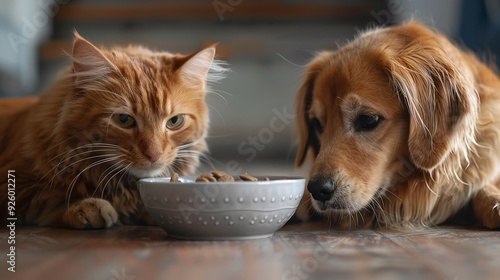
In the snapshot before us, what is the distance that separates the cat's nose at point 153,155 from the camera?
163 cm

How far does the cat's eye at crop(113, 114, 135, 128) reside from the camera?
167 centimetres

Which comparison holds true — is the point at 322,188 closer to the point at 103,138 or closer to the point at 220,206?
→ the point at 220,206

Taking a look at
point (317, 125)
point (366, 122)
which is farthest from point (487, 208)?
point (317, 125)

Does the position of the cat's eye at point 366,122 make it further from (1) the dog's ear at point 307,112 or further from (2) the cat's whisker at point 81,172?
(2) the cat's whisker at point 81,172

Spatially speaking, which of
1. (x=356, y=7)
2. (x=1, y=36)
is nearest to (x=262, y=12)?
(x=356, y=7)

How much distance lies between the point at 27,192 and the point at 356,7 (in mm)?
4029

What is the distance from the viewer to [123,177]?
1745 mm

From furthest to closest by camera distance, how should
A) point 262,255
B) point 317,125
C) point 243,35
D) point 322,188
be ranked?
point 243,35 < point 317,125 < point 322,188 < point 262,255

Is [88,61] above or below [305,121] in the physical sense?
above

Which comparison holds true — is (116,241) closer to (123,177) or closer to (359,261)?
(123,177)

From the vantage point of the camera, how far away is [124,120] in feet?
5.49

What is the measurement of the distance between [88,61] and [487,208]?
1.14m

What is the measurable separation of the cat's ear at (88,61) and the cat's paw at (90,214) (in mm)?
335

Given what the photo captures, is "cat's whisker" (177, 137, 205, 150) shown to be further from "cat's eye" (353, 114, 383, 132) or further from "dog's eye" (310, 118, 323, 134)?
"cat's eye" (353, 114, 383, 132)
